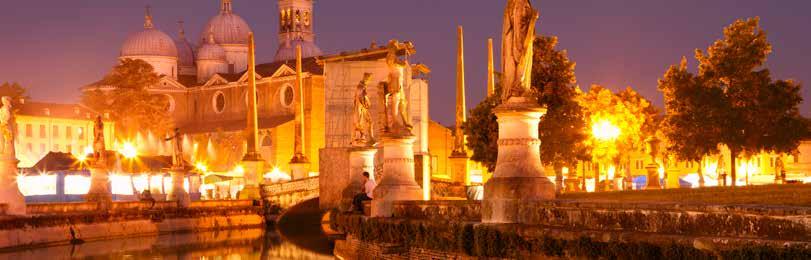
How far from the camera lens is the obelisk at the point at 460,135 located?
54.8m

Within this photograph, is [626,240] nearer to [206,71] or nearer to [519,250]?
[519,250]

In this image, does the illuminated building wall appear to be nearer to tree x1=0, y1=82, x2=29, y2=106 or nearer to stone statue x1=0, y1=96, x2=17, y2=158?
tree x1=0, y1=82, x2=29, y2=106

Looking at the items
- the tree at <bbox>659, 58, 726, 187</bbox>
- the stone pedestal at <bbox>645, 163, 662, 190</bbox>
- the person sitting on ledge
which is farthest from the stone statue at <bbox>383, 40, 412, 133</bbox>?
the tree at <bbox>659, 58, 726, 187</bbox>

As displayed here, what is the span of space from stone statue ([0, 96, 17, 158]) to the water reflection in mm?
2998

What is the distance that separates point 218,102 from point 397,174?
343ft

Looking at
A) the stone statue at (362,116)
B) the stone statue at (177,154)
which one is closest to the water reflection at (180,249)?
the stone statue at (362,116)

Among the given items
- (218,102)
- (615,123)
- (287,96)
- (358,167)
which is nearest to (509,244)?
(358,167)

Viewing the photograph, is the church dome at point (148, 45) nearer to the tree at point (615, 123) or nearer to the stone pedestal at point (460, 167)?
the tree at point (615, 123)

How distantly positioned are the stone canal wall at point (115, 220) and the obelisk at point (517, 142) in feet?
72.4

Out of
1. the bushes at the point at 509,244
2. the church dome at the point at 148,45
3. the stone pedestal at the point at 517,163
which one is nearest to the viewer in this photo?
the bushes at the point at 509,244

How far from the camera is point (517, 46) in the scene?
656 inches

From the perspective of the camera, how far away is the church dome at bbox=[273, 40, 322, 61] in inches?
5295

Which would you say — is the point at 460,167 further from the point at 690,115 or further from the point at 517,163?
the point at 517,163

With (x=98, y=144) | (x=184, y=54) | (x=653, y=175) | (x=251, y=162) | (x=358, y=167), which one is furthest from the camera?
(x=184, y=54)
